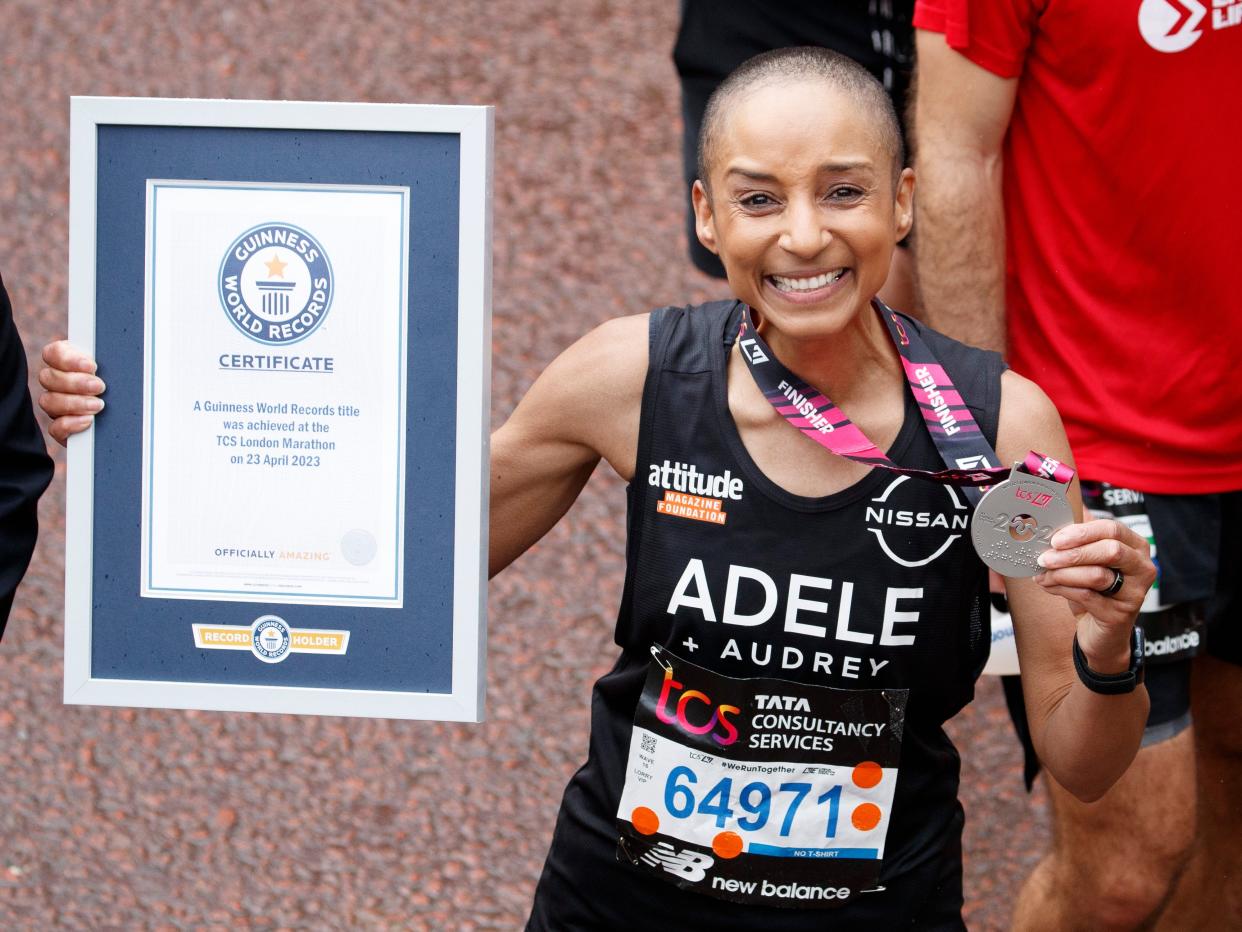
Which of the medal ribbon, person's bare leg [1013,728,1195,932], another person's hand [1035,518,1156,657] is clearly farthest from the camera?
person's bare leg [1013,728,1195,932]

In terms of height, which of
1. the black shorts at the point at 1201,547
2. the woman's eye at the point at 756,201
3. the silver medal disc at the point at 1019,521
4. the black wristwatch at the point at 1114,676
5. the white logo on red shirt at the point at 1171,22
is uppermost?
the white logo on red shirt at the point at 1171,22

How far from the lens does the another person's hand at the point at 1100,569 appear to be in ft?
6.88

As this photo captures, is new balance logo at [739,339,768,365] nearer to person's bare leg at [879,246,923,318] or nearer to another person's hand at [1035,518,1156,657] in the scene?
another person's hand at [1035,518,1156,657]

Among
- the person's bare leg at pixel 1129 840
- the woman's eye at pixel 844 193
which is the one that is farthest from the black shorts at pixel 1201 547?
the woman's eye at pixel 844 193

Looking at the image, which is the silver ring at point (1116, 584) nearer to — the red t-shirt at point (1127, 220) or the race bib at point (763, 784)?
the race bib at point (763, 784)

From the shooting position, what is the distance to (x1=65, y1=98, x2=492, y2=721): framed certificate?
7.75 feet

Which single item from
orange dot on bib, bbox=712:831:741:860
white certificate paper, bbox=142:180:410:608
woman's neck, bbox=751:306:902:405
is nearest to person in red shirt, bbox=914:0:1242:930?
woman's neck, bbox=751:306:902:405

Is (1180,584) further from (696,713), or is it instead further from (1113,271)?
(696,713)

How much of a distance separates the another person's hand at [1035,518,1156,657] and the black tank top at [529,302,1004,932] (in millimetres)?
242

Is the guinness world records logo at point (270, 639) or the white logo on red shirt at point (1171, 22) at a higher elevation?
the white logo on red shirt at point (1171, 22)

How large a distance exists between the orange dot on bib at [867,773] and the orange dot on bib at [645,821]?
262 mm

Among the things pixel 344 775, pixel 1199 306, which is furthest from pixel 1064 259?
pixel 344 775

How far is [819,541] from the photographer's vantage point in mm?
2330

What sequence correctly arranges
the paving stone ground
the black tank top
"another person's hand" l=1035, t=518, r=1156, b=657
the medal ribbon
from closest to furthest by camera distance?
"another person's hand" l=1035, t=518, r=1156, b=657, the medal ribbon, the black tank top, the paving stone ground
